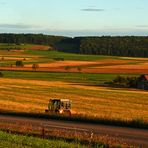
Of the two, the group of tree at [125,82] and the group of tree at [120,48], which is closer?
the group of tree at [125,82]

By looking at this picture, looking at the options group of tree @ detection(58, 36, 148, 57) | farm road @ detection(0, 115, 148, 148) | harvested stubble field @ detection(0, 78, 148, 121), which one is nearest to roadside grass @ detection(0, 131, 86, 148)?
farm road @ detection(0, 115, 148, 148)

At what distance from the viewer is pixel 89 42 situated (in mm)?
199500

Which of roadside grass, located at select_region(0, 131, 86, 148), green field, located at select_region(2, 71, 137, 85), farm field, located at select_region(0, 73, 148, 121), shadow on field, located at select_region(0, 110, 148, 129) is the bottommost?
green field, located at select_region(2, 71, 137, 85)

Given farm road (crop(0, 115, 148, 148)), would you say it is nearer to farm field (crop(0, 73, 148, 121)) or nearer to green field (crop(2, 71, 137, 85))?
farm field (crop(0, 73, 148, 121))

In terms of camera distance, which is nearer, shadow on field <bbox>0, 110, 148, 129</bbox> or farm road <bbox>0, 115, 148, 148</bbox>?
farm road <bbox>0, 115, 148, 148</bbox>

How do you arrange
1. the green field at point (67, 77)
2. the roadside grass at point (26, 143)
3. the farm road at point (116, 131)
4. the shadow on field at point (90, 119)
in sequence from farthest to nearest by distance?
the green field at point (67, 77)
the shadow on field at point (90, 119)
the farm road at point (116, 131)
the roadside grass at point (26, 143)

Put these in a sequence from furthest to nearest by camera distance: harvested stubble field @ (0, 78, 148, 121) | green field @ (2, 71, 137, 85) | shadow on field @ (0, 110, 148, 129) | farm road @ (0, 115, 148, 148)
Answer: green field @ (2, 71, 137, 85), harvested stubble field @ (0, 78, 148, 121), shadow on field @ (0, 110, 148, 129), farm road @ (0, 115, 148, 148)

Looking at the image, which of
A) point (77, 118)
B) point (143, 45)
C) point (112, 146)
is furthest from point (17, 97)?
point (143, 45)

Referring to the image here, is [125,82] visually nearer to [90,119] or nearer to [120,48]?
[90,119]

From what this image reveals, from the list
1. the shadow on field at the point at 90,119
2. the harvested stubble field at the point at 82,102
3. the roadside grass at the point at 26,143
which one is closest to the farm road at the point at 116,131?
the shadow on field at the point at 90,119

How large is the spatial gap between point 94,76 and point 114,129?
78.4m

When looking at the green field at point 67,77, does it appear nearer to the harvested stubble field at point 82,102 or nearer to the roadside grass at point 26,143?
the harvested stubble field at point 82,102

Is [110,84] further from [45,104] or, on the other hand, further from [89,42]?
[89,42]

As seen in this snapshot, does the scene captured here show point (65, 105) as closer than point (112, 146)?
No
